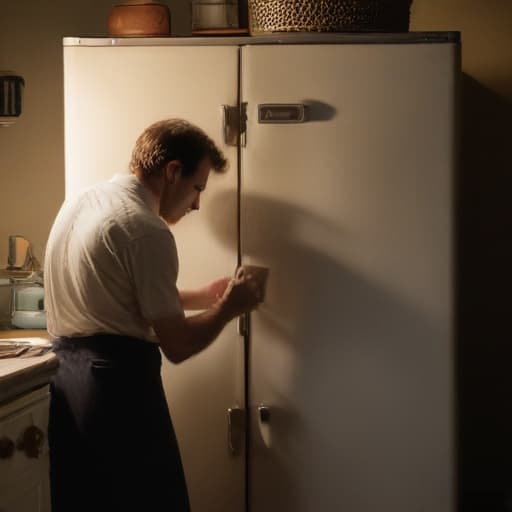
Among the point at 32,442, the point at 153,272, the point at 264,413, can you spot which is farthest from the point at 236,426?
the point at 32,442

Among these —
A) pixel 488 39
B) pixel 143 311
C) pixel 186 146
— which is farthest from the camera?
pixel 488 39

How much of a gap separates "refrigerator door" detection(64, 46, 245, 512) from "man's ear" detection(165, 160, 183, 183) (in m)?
0.11

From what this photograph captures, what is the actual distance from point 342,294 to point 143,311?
20.4 inches

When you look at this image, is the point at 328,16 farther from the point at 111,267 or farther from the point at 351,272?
the point at 111,267

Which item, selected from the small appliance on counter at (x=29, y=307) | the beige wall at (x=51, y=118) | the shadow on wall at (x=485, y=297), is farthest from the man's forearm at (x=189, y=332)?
the shadow on wall at (x=485, y=297)

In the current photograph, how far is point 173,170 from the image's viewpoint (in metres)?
→ 1.96

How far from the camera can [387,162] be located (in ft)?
6.62

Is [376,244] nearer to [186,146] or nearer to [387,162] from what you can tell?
[387,162]

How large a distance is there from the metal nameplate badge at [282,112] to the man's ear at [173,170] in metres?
0.23

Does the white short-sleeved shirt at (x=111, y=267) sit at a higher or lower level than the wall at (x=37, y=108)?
lower

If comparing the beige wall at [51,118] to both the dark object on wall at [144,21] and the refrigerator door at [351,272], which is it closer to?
the dark object on wall at [144,21]

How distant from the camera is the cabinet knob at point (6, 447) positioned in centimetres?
145

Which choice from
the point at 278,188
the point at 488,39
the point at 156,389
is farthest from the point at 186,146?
the point at 488,39

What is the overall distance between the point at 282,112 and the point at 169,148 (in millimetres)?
286
